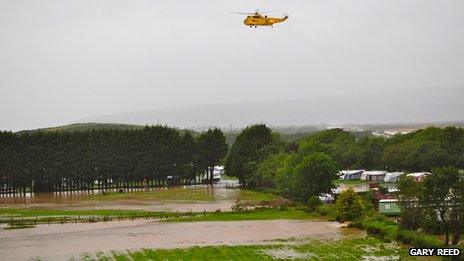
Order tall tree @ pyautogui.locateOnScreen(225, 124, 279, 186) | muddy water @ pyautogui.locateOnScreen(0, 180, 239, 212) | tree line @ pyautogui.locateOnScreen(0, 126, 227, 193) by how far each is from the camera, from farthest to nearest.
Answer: tree line @ pyautogui.locateOnScreen(0, 126, 227, 193) < tall tree @ pyautogui.locateOnScreen(225, 124, 279, 186) < muddy water @ pyautogui.locateOnScreen(0, 180, 239, 212)

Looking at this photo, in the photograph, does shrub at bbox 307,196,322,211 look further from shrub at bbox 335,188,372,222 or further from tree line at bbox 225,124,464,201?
shrub at bbox 335,188,372,222

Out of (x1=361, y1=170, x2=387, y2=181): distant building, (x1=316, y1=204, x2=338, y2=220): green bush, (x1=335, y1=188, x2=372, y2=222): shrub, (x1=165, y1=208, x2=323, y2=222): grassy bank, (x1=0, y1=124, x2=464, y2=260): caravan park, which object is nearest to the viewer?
(x1=0, y1=124, x2=464, y2=260): caravan park

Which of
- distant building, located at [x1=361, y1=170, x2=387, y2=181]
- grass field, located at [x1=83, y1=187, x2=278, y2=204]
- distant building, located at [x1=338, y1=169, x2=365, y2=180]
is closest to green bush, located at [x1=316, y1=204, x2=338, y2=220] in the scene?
grass field, located at [x1=83, y1=187, x2=278, y2=204]

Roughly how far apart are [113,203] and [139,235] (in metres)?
24.4

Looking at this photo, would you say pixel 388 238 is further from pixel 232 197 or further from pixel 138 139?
pixel 138 139

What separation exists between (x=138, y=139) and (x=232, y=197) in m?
23.0

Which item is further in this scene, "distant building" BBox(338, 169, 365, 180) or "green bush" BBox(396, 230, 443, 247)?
"distant building" BBox(338, 169, 365, 180)

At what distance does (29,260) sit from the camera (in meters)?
33.0

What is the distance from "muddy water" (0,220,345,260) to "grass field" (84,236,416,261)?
6.16 ft

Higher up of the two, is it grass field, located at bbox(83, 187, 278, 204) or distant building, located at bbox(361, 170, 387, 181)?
distant building, located at bbox(361, 170, 387, 181)

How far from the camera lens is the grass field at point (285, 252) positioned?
31.5m

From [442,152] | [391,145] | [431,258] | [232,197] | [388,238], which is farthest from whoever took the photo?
[391,145]

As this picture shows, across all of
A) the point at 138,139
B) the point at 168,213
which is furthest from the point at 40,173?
the point at 168,213

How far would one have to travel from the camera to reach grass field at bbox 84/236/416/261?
3155 cm
